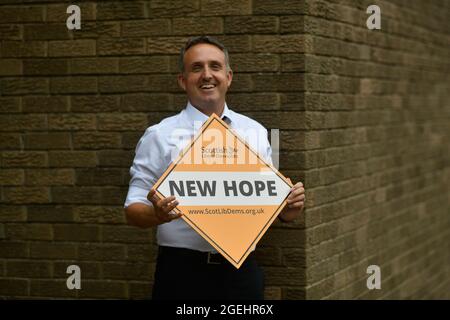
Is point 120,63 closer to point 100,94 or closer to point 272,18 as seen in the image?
point 100,94

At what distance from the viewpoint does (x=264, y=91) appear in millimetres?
5594

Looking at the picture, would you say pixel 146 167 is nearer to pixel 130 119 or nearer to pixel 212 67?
pixel 212 67

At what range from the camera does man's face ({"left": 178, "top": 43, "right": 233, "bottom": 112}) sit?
4699 millimetres

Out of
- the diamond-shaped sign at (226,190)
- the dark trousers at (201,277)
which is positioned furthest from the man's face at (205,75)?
the dark trousers at (201,277)

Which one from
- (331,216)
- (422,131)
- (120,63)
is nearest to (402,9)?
(422,131)

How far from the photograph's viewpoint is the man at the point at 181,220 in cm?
468

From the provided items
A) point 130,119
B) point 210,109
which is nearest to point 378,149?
point 130,119

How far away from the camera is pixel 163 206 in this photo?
428 centimetres

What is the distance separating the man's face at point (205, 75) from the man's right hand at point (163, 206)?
0.63 m

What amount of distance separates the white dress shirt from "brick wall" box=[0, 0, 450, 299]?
0.88m

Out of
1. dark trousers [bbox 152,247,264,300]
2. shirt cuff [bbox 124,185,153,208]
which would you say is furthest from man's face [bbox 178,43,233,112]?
dark trousers [bbox 152,247,264,300]

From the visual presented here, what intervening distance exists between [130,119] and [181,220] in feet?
3.88

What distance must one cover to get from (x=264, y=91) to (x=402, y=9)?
2.14 metres
